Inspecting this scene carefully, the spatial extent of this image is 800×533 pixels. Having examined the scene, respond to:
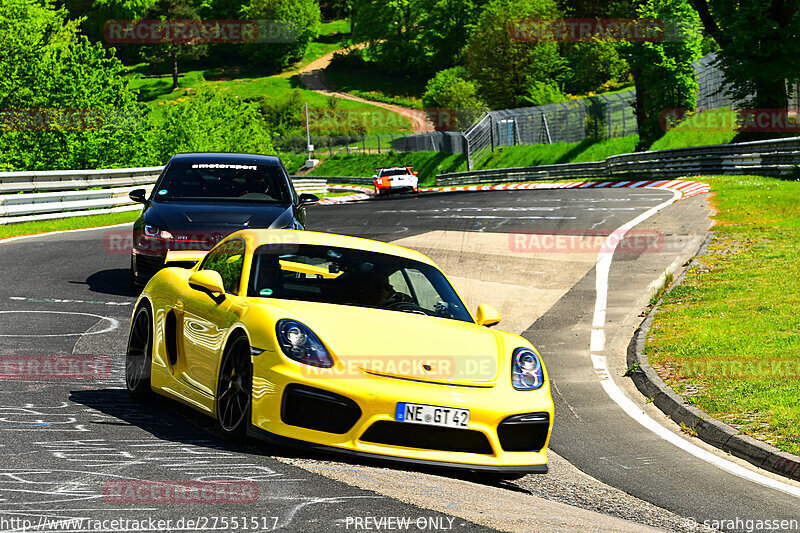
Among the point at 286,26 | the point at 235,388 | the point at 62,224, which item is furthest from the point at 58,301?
the point at 286,26

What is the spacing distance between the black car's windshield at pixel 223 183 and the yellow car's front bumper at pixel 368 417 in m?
8.05

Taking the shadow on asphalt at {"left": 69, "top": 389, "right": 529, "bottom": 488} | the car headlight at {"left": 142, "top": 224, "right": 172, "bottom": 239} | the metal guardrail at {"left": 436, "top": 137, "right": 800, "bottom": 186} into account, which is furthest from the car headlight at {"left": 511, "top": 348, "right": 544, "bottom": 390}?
the metal guardrail at {"left": 436, "top": 137, "right": 800, "bottom": 186}

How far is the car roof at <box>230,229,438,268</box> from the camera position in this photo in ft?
23.7

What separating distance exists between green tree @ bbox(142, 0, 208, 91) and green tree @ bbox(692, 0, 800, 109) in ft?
408

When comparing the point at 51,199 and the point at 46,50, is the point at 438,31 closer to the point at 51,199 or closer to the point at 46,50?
the point at 46,50

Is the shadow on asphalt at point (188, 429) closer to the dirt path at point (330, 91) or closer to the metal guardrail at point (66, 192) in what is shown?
the metal guardrail at point (66, 192)

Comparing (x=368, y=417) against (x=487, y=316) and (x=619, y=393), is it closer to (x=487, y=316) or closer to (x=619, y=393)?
(x=487, y=316)

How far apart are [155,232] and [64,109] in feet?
74.8

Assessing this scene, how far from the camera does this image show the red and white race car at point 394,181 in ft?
179

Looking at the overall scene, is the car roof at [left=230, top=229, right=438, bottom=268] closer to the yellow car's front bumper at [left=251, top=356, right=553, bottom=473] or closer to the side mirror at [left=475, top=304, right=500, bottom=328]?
the side mirror at [left=475, top=304, right=500, bottom=328]

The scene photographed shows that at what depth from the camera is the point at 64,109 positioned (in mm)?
33844

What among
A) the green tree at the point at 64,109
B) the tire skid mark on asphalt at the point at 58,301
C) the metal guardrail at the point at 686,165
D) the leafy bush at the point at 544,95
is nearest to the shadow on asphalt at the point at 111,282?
the tire skid mark on asphalt at the point at 58,301

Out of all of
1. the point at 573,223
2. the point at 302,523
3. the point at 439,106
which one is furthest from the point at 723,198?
the point at 439,106

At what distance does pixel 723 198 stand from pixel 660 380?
16569 mm
